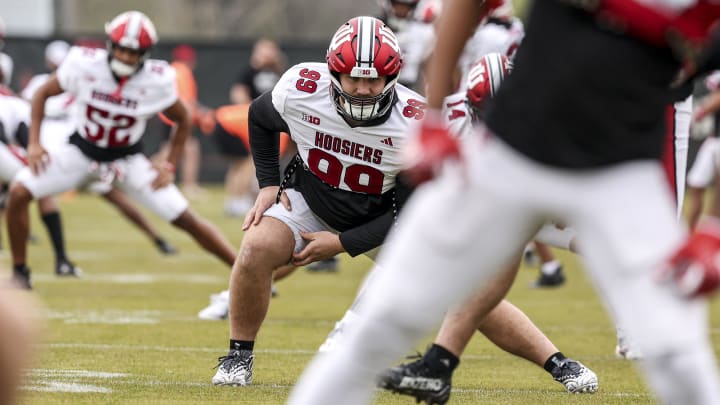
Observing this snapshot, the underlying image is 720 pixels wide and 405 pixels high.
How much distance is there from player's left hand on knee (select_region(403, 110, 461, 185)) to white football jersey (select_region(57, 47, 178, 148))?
17.2 feet

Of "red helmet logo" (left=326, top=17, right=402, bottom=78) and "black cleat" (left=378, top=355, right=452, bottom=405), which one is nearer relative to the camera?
"black cleat" (left=378, top=355, right=452, bottom=405)

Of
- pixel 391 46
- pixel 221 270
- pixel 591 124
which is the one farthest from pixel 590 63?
pixel 221 270

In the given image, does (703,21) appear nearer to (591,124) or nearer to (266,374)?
(591,124)

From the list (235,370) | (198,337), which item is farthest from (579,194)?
(198,337)

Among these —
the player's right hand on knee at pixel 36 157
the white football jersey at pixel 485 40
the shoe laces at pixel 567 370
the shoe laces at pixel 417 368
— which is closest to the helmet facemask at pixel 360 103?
the shoe laces at pixel 567 370

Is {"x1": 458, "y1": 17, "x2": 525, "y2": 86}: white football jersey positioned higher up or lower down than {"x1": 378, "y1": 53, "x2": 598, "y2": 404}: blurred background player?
lower down

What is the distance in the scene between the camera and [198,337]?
658 centimetres

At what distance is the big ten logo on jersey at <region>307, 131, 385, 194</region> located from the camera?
16.9 feet

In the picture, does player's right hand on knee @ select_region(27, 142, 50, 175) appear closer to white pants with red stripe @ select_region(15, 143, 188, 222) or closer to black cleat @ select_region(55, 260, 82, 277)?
white pants with red stripe @ select_region(15, 143, 188, 222)

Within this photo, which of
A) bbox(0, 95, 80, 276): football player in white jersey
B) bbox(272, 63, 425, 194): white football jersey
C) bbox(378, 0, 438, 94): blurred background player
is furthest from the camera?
bbox(378, 0, 438, 94): blurred background player

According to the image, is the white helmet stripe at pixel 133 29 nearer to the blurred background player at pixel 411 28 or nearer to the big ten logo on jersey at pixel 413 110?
the blurred background player at pixel 411 28

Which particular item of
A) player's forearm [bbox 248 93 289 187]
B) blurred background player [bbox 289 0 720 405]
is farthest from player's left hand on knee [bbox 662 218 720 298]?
player's forearm [bbox 248 93 289 187]

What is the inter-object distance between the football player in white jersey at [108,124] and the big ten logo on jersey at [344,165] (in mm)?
2773

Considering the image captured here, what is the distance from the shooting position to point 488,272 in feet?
9.69
